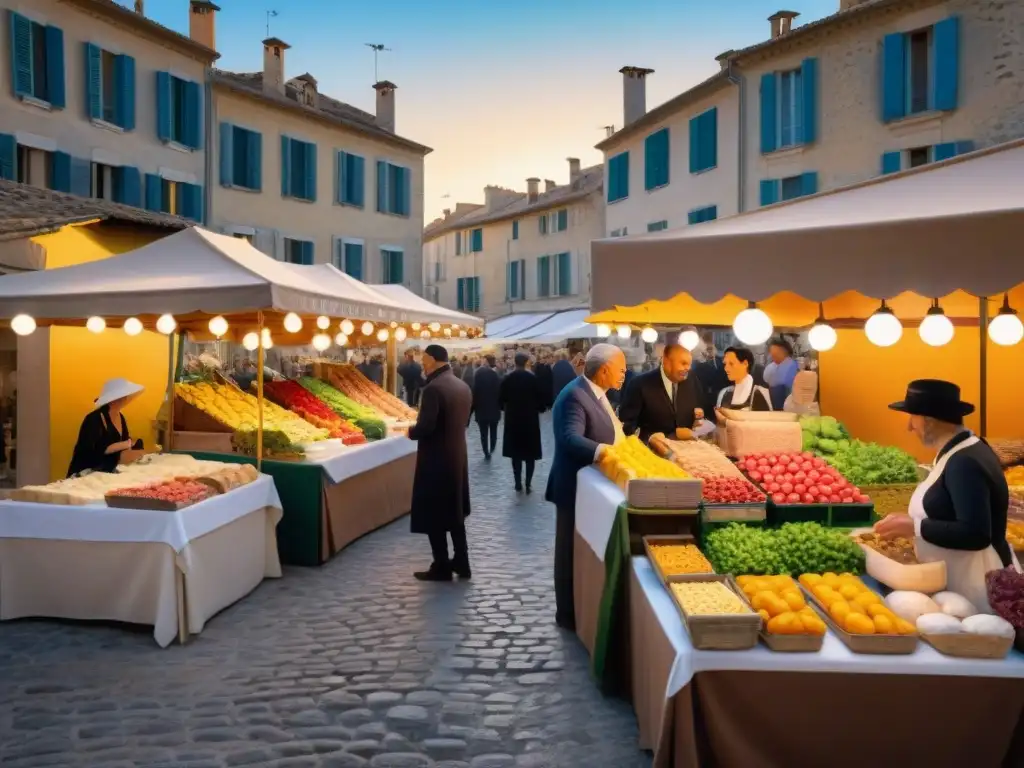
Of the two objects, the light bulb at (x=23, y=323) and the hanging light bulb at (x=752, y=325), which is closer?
the hanging light bulb at (x=752, y=325)

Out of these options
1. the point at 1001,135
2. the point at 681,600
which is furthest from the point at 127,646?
the point at 1001,135

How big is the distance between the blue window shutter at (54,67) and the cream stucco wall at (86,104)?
191 mm

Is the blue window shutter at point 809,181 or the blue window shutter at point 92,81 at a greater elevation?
the blue window shutter at point 92,81

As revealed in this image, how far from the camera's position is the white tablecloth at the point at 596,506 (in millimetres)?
5078

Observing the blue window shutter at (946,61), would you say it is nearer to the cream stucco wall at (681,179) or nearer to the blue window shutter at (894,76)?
the blue window shutter at (894,76)

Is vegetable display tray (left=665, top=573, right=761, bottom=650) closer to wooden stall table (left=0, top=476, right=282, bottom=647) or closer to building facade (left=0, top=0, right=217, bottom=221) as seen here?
wooden stall table (left=0, top=476, right=282, bottom=647)

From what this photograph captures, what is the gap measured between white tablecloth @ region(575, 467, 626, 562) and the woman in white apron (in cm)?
157

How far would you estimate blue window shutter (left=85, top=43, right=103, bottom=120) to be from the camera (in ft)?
60.1

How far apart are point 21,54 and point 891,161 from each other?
57.5 ft

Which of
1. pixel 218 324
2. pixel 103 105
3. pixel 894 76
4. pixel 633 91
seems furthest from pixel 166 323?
pixel 633 91

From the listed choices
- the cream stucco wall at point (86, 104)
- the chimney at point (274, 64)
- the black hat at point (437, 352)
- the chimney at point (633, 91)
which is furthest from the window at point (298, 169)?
the black hat at point (437, 352)

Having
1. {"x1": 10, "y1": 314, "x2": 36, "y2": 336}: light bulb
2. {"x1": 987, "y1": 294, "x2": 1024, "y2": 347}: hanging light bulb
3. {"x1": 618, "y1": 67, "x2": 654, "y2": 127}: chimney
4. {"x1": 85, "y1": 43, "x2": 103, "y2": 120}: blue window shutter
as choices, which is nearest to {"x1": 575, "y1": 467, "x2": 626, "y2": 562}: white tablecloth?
{"x1": 987, "y1": 294, "x2": 1024, "y2": 347}: hanging light bulb

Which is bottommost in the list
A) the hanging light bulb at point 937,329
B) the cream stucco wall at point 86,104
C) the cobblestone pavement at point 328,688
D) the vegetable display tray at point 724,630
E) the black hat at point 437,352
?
the cobblestone pavement at point 328,688

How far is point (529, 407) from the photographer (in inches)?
468
